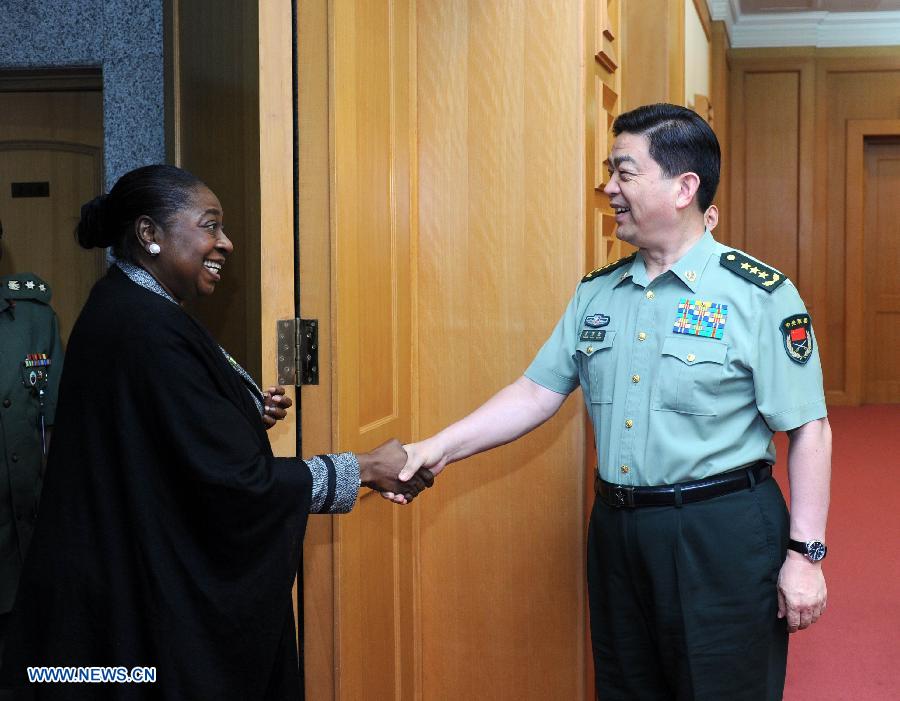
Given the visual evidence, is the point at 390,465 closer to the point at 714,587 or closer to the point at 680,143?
the point at 714,587

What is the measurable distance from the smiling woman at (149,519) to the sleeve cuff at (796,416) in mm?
937

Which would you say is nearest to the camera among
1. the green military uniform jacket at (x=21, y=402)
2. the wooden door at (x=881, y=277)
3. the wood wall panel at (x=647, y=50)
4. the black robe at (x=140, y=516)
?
the black robe at (x=140, y=516)

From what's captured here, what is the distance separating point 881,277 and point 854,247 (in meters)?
0.56

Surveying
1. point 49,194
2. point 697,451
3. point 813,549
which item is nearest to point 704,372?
point 697,451

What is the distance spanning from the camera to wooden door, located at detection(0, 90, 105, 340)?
395 centimetres

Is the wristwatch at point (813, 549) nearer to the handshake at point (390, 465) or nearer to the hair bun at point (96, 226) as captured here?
the handshake at point (390, 465)

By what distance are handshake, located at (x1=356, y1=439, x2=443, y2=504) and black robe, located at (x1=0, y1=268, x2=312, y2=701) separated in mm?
417

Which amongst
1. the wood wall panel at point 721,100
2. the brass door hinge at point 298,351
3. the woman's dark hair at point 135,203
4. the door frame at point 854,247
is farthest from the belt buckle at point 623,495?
the door frame at point 854,247

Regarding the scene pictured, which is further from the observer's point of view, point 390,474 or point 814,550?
point 390,474

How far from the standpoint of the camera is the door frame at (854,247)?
9.22 m

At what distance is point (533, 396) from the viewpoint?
2.21m

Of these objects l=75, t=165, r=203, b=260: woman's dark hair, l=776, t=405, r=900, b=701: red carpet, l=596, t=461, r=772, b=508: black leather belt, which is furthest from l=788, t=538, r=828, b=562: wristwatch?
l=776, t=405, r=900, b=701: red carpet

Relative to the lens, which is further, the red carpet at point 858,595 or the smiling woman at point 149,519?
the red carpet at point 858,595

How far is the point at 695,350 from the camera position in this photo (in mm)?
1856
